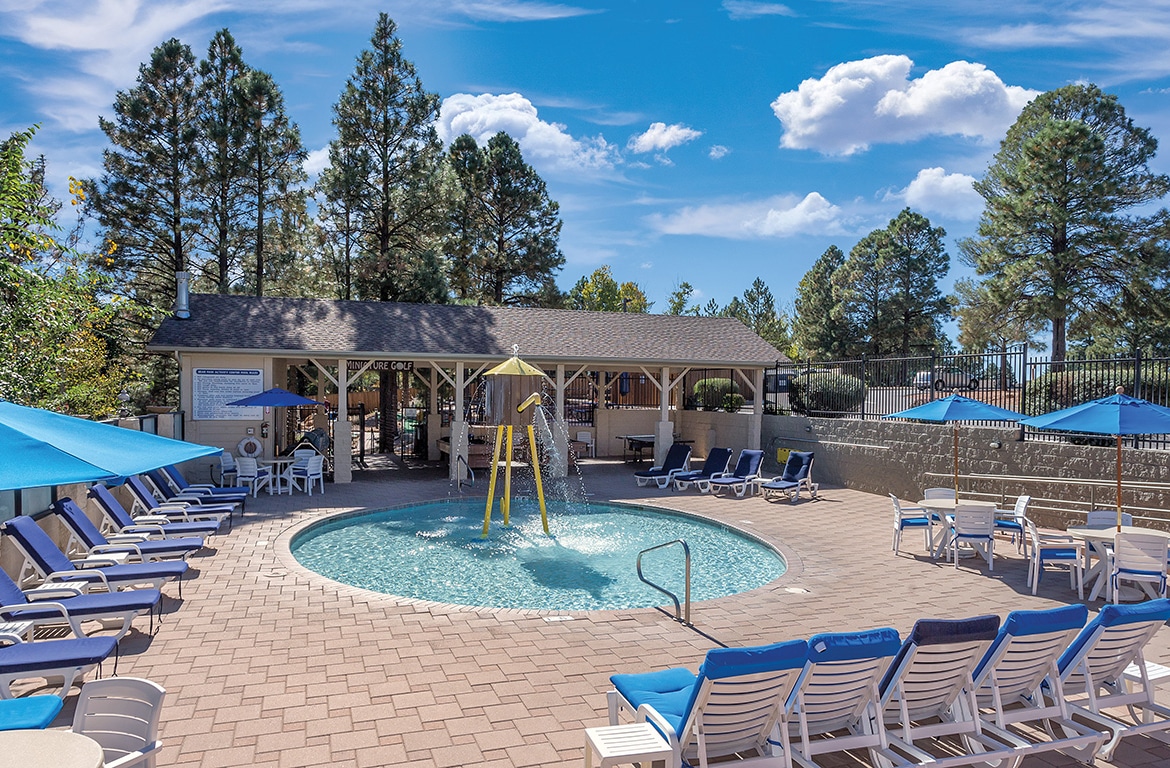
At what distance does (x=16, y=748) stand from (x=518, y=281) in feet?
100

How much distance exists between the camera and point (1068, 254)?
22.6 meters

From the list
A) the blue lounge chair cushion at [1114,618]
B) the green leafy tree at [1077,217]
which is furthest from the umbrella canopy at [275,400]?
the green leafy tree at [1077,217]

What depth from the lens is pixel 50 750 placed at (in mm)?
2609

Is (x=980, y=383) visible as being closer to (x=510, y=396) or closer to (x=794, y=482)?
(x=794, y=482)

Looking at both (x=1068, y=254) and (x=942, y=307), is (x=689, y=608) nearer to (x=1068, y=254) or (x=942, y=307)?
(x=1068, y=254)

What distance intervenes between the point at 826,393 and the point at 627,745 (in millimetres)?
15494

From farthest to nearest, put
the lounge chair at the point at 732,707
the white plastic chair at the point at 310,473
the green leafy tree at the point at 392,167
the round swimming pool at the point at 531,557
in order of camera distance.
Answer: the green leafy tree at the point at 392,167
the white plastic chair at the point at 310,473
the round swimming pool at the point at 531,557
the lounge chair at the point at 732,707

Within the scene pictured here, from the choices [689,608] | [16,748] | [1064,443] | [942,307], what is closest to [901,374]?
[1064,443]

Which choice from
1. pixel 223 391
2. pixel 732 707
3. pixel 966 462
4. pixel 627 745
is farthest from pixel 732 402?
pixel 627 745

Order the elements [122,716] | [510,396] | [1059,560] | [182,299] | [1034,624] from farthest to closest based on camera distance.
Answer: [182,299]
[510,396]
[1059,560]
[1034,624]
[122,716]

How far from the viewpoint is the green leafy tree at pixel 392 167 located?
25078 mm

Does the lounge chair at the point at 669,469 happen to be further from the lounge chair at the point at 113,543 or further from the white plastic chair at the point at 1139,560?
the lounge chair at the point at 113,543

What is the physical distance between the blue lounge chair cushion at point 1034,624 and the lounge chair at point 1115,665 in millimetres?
196

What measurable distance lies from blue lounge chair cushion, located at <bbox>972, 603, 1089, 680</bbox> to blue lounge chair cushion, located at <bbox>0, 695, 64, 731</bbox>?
4852 millimetres
